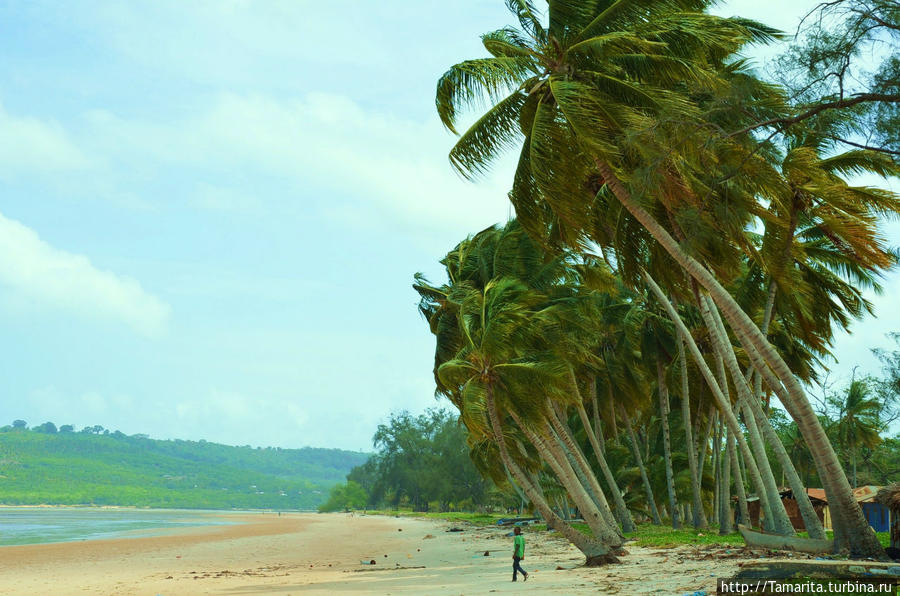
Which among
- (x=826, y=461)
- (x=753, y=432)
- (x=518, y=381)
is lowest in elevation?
(x=826, y=461)

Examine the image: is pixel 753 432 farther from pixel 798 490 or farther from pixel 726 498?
pixel 726 498

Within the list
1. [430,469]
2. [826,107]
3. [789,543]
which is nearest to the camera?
[826,107]

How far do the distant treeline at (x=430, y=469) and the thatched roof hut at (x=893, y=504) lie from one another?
57.3 m

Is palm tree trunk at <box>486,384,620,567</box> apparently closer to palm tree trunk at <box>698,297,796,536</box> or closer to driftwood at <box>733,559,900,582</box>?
palm tree trunk at <box>698,297,796,536</box>

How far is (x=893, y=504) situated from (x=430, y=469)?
7270cm

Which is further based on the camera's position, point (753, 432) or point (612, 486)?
point (612, 486)

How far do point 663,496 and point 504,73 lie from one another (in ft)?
84.3

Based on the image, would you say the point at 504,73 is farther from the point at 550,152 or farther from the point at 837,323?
the point at 837,323

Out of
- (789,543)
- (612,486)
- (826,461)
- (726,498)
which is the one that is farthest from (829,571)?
(612,486)

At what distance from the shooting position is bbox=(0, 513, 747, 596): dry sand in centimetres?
1345

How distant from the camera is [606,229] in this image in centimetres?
1653

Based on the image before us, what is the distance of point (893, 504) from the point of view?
40.9 feet

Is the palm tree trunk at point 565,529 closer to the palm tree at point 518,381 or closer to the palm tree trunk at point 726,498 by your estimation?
the palm tree at point 518,381

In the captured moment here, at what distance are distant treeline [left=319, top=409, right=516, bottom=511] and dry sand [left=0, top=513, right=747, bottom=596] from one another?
4216 cm
